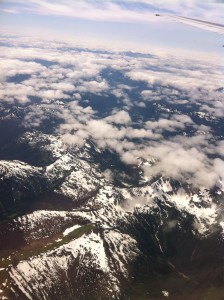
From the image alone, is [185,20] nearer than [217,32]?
No
